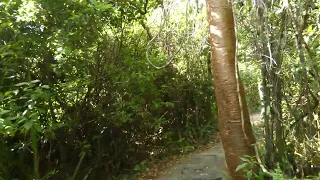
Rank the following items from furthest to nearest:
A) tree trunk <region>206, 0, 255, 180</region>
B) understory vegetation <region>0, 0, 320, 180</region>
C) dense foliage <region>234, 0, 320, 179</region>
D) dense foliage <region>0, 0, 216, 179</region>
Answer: dense foliage <region>0, 0, 216, 179</region>, understory vegetation <region>0, 0, 320, 180</region>, dense foliage <region>234, 0, 320, 179</region>, tree trunk <region>206, 0, 255, 180</region>

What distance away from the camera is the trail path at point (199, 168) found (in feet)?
21.6

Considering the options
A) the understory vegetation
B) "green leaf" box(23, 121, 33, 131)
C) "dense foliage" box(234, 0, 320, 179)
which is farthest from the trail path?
"green leaf" box(23, 121, 33, 131)

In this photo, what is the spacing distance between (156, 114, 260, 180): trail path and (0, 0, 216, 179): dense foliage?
0.85 metres

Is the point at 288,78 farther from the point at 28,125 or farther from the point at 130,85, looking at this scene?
the point at 28,125

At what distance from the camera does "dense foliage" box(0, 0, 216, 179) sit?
16.1 ft

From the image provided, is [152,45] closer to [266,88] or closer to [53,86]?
[53,86]

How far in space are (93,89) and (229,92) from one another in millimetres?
3777

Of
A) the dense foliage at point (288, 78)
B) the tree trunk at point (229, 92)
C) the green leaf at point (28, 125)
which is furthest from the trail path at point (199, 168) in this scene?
the green leaf at point (28, 125)

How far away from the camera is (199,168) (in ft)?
23.2

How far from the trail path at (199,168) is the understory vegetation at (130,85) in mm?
775

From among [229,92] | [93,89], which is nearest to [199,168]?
[93,89]

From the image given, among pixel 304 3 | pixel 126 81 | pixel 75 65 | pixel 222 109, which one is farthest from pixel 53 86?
pixel 304 3

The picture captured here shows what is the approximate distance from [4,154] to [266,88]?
4720 mm

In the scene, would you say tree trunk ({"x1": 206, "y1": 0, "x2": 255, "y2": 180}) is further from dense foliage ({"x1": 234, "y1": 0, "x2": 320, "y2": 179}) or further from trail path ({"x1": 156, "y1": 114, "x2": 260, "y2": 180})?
trail path ({"x1": 156, "y1": 114, "x2": 260, "y2": 180})
